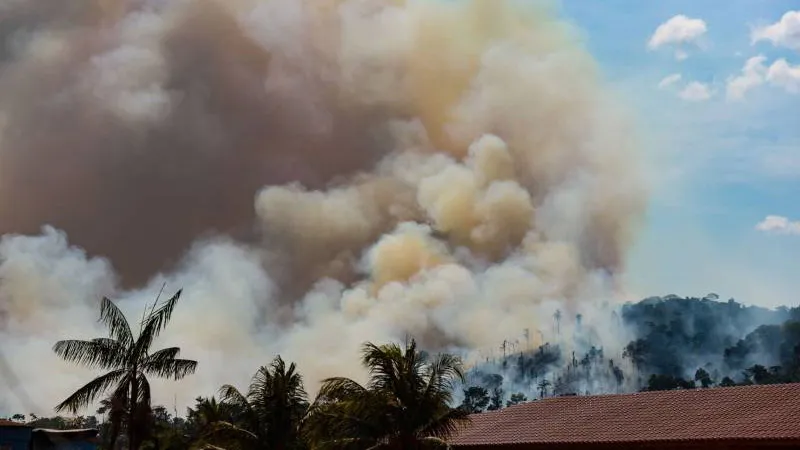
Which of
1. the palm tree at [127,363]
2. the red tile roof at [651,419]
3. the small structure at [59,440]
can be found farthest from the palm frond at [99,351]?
the small structure at [59,440]

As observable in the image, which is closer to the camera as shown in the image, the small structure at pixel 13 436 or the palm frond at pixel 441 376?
the palm frond at pixel 441 376

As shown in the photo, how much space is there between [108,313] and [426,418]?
31.3 feet

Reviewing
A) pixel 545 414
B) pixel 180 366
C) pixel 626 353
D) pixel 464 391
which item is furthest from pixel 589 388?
pixel 180 366

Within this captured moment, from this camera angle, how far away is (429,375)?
2934 centimetres

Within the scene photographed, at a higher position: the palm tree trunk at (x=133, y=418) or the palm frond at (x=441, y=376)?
the palm frond at (x=441, y=376)

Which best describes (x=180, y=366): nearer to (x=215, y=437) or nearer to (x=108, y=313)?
(x=108, y=313)

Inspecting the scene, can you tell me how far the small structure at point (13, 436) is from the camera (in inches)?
1954

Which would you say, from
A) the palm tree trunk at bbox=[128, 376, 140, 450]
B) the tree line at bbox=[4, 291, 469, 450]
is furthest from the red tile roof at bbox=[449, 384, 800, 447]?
the palm tree trunk at bbox=[128, 376, 140, 450]

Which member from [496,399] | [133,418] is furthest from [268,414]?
[496,399]

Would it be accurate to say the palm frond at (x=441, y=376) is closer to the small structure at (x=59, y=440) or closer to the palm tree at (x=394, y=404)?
the palm tree at (x=394, y=404)

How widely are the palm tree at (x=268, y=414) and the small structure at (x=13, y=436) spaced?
66.7 ft

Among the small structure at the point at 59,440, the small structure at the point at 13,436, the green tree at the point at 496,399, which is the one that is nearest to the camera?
the small structure at the point at 13,436

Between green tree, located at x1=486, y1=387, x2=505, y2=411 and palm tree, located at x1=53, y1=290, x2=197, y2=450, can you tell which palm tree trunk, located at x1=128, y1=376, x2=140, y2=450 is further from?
green tree, located at x1=486, y1=387, x2=505, y2=411

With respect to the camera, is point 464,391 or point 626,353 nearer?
point 464,391
